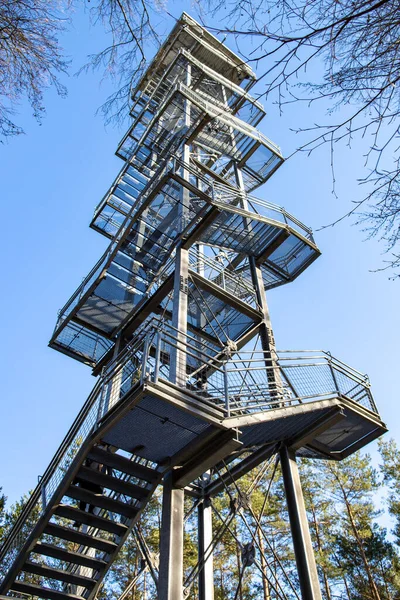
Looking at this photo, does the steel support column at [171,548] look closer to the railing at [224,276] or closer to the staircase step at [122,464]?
the staircase step at [122,464]

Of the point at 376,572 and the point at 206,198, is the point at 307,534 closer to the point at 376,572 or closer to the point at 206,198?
the point at 206,198

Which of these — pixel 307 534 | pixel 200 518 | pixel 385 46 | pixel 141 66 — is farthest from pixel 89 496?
pixel 385 46

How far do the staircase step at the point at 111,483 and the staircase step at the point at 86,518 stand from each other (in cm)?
47

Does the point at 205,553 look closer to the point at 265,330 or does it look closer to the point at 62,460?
the point at 62,460

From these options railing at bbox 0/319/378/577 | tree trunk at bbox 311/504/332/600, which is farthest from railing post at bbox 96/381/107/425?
tree trunk at bbox 311/504/332/600

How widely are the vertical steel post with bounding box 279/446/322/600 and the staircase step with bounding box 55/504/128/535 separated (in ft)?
8.89

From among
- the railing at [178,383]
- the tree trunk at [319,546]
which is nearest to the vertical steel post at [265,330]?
the railing at [178,383]

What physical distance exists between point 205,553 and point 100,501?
2075 mm

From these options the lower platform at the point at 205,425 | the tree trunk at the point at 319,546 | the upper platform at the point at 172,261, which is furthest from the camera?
the tree trunk at the point at 319,546

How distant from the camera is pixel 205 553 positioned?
27.1 feet

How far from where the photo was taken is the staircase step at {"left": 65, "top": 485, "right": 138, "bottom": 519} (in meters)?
7.51

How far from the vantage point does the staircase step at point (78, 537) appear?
24.7 feet

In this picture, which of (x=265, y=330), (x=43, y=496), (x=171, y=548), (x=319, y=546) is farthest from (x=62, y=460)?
(x=319, y=546)

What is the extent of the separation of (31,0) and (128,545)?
23.1 meters
